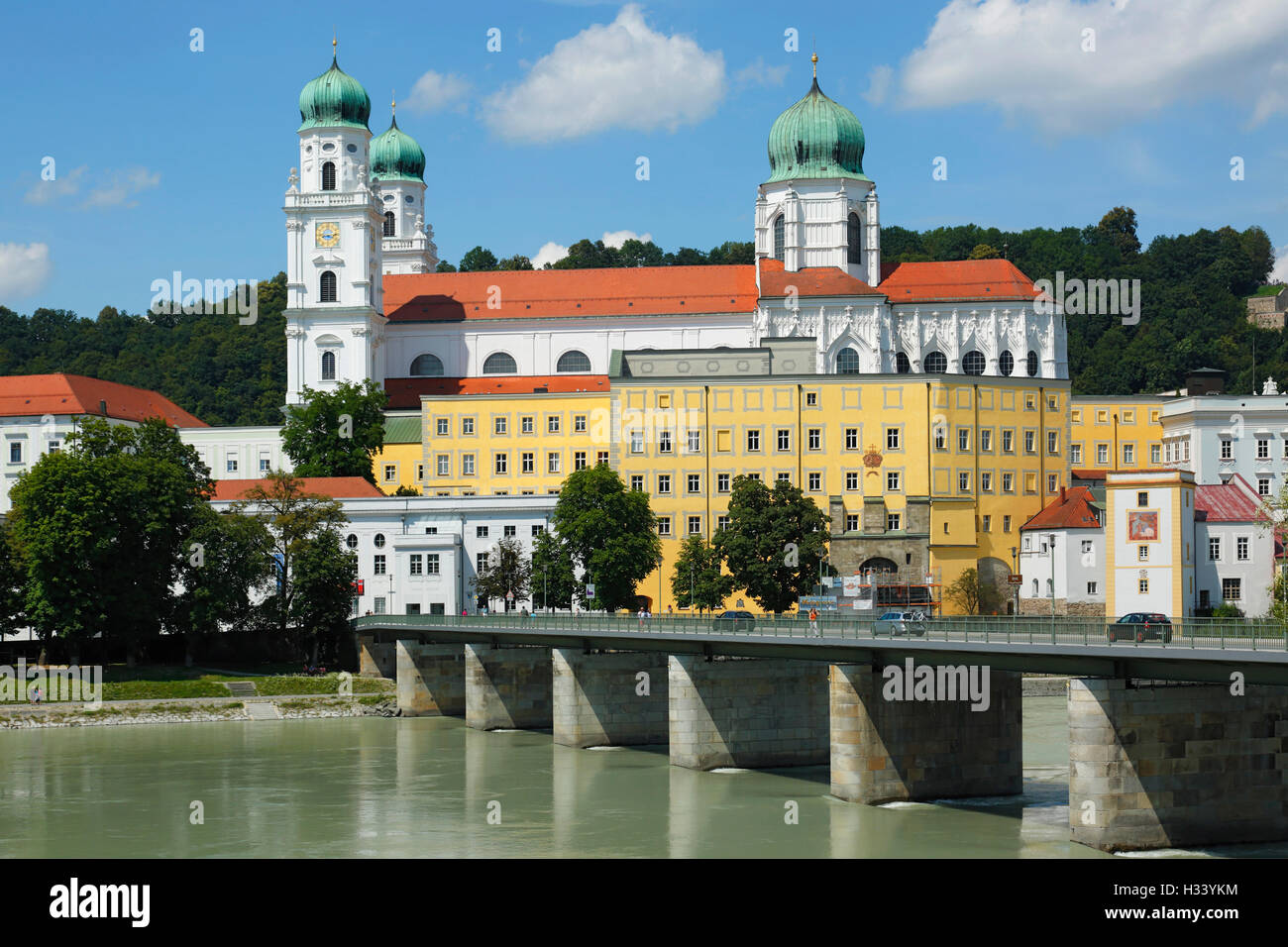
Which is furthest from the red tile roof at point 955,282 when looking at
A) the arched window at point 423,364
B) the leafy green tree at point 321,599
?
the leafy green tree at point 321,599

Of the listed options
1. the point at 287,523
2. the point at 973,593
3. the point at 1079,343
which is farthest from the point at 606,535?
the point at 1079,343

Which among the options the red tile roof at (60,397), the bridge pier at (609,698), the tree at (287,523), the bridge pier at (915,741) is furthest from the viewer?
the red tile roof at (60,397)

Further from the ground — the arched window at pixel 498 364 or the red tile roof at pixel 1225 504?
the arched window at pixel 498 364

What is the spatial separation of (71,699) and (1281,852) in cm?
5213

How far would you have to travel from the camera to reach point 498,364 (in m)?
124

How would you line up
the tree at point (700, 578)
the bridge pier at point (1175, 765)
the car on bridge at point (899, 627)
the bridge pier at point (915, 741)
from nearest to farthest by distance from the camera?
the bridge pier at point (1175, 765) < the car on bridge at point (899, 627) < the bridge pier at point (915, 741) < the tree at point (700, 578)

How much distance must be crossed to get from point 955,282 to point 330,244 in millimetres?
42884

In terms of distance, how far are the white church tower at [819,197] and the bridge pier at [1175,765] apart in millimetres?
87280

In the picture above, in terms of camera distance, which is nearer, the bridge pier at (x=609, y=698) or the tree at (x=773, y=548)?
the bridge pier at (x=609, y=698)

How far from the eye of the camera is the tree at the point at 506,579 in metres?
88.6

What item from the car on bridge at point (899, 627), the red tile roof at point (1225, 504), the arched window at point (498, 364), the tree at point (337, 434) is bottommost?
the car on bridge at point (899, 627)

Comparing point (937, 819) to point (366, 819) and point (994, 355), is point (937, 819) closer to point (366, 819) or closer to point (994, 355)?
point (366, 819)

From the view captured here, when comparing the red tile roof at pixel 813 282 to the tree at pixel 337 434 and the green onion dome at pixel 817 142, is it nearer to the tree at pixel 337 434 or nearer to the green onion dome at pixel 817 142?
the green onion dome at pixel 817 142
